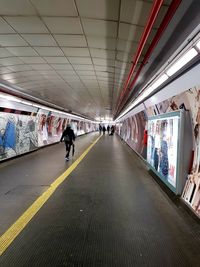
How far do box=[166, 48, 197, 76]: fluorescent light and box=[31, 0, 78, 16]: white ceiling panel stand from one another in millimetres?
1931

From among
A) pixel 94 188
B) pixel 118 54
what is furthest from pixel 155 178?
→ pixel 118 54

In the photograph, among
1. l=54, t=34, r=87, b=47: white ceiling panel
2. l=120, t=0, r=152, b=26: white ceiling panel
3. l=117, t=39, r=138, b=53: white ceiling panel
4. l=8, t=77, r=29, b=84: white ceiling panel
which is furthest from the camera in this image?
l=8, t=77, r=29, b=84: white ceiling panel

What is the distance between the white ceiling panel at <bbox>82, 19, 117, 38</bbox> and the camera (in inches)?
150

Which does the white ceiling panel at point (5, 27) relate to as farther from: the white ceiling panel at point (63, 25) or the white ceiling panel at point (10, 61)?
the white ceiling panel at point (10, 61)

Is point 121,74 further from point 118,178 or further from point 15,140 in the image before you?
point 15,140

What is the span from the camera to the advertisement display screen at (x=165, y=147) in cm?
503

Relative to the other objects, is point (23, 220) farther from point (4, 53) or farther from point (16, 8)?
point (4, 53)

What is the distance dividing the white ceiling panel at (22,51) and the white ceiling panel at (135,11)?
2.53 meters

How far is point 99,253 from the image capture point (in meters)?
2.80

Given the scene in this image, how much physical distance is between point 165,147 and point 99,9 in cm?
374

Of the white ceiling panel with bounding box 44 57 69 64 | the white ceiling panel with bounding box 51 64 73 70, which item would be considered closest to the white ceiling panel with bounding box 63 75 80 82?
the white ceiling panel with bounding box 51 64 73 70

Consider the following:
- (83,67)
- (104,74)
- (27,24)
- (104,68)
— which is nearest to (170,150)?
(104,68)

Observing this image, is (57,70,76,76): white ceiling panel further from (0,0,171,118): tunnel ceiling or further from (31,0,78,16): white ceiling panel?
(31,0,78,16): white ceiling panel

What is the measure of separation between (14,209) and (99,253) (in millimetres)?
2043
